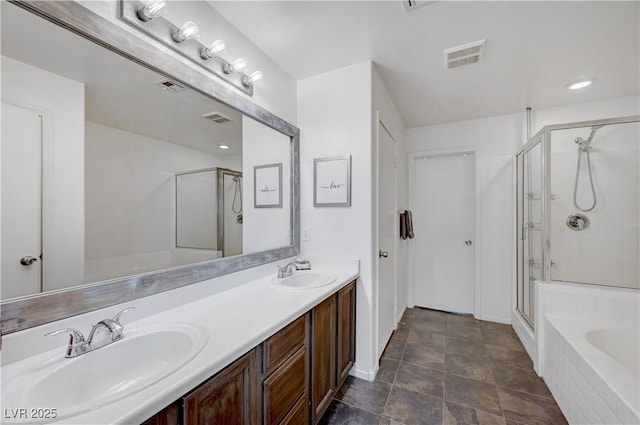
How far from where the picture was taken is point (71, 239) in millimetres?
974

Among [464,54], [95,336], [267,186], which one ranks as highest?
[464,54]

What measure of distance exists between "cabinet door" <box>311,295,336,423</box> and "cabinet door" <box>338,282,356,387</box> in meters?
0.08

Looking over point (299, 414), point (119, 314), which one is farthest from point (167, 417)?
point (299, 414)

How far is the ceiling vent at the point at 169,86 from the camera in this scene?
49.3 inches

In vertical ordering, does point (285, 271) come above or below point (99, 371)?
above

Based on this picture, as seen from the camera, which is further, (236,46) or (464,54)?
(464,54)

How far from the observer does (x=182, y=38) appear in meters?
1.24

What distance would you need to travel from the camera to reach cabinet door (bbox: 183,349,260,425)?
2.57 ft

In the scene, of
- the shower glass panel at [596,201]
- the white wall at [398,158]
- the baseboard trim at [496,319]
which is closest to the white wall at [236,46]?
the white wall at [398,158]

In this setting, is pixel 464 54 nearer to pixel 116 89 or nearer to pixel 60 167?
pixel 116 89

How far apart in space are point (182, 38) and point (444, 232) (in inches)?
134

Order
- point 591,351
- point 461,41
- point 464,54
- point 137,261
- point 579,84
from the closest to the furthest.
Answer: point 137,261 < point 591,351 < point 461,41 < point 464,54 < point 579,84

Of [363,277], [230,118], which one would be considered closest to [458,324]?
[363,277]

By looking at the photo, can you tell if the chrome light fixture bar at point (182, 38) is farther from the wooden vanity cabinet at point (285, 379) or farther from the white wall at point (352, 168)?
the wooden vanity cabinet at point (285, 379)
